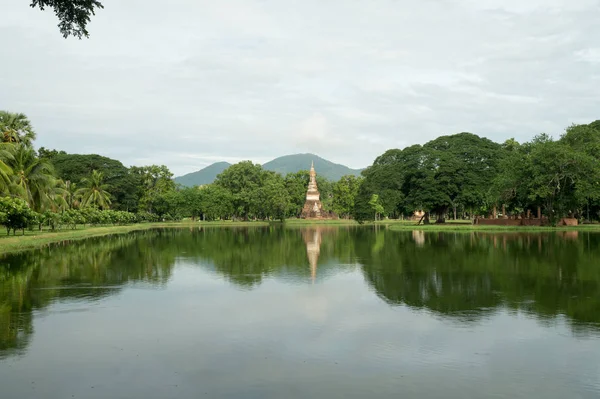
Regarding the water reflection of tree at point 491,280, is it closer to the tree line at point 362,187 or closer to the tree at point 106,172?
the tree line at point 362,187

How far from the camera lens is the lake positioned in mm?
8062

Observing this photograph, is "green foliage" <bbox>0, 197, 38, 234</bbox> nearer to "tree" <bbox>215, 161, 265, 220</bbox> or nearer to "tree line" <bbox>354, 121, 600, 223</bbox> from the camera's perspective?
"tree line" <bbox>354, 121, 600, 223</bbox>

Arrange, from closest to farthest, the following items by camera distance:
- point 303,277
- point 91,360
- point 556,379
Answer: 1. point 556,379
2. point 91,360
3. point 303,277

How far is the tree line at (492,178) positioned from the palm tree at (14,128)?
4320 cm

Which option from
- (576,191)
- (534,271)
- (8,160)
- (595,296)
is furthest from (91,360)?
(576,191)

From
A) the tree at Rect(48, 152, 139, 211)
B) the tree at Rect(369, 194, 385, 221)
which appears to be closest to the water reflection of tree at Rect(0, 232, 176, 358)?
the tree at Rect(369, 194, 385, 221)

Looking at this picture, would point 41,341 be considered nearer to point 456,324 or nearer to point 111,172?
point 456,324

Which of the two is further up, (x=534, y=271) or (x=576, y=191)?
(x=576, y=191)

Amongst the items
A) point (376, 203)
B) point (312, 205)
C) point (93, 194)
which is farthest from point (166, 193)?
point (376, 203)

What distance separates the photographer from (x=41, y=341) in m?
10.4

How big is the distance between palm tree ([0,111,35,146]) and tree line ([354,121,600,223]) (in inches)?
1701

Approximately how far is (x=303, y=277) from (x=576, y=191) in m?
36.4

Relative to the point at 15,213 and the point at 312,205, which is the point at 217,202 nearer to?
the point at 312,205

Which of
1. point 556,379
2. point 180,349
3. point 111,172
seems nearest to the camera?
point 556,379
